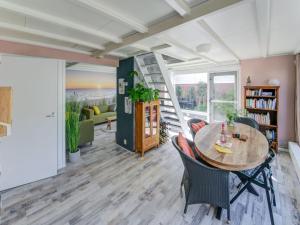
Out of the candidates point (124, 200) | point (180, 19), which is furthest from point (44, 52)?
point (124, 200)

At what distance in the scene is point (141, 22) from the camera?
1960 millimetres

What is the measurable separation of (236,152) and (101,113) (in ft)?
20.0

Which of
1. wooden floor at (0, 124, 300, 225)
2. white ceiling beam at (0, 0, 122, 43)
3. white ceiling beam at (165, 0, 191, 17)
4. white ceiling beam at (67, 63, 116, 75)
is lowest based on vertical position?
wooden floor at (0, 124, 300, 225)

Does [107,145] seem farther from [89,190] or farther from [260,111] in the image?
[260,111]

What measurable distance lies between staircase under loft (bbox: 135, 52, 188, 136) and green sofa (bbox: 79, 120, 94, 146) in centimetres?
185

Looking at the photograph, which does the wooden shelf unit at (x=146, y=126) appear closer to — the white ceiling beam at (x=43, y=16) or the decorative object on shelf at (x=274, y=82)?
the white ceiling beam at (x=43, y=16)

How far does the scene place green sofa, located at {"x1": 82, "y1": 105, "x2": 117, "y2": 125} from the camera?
6.34m

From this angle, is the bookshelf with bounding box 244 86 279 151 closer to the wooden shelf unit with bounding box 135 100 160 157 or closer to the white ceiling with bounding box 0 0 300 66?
the white ceiling with bounding box 0 0 300 66

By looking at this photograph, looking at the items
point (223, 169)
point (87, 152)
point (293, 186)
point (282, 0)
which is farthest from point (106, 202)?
point (282, 0)

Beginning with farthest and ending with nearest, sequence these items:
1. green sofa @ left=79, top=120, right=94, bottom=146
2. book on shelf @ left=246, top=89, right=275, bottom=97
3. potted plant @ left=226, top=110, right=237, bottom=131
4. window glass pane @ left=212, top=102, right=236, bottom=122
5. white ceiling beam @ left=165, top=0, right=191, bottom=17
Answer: window glass pane @ left=212, top=102, right=236, bottom=122, green sofa @ left=79, top=120, right=94, bottom=146, book on shelf @ left=246, top=89, right=275, bottom=97, potted plant @ left=226, top=110, right=237, bottom=131, white ceiling beam @ left=165, top=0, right=191, bottom=17

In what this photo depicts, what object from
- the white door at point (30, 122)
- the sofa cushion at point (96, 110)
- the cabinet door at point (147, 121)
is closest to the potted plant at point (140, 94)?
the cabinet door at point (147, 121)

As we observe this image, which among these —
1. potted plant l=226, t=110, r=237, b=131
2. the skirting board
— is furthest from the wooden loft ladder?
the skirting board

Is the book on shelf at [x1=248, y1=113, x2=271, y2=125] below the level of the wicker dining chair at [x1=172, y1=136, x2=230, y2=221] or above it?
above

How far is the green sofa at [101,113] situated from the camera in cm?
634
